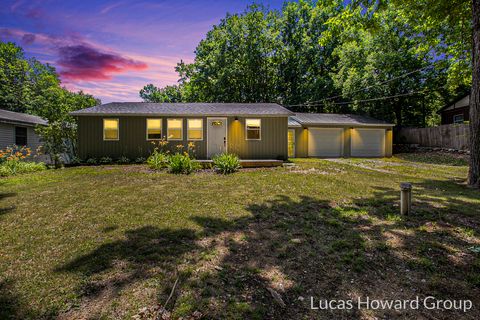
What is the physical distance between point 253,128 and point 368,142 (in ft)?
36.9

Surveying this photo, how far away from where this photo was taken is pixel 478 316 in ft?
7.42

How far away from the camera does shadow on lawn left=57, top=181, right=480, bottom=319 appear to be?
7.99 ft

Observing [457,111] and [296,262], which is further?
[457,111]

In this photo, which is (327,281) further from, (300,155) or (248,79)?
(248,79)

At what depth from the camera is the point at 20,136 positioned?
53.6 feet

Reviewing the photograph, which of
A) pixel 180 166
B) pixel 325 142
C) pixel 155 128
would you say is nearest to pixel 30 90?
pixel 155 128

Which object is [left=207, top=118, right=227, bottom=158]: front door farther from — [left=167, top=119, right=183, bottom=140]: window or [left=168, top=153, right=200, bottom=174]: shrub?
[left=168, top=153, right=200, bottom=174]: shrub

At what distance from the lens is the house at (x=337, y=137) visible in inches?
739

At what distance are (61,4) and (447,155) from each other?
79.5 feet

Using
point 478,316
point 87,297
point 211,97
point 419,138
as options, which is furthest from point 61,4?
point 419,138

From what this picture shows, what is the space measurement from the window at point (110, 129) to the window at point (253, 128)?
310 inches

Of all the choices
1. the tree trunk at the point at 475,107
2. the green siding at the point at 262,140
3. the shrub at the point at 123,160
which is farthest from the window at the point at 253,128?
the tree trunk at the point at 475,107

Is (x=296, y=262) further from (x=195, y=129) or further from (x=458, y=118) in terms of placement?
(x=458, y=118)

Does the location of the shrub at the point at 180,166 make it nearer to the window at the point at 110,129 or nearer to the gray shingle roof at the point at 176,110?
the gray shingle roof at the point at 176,110
